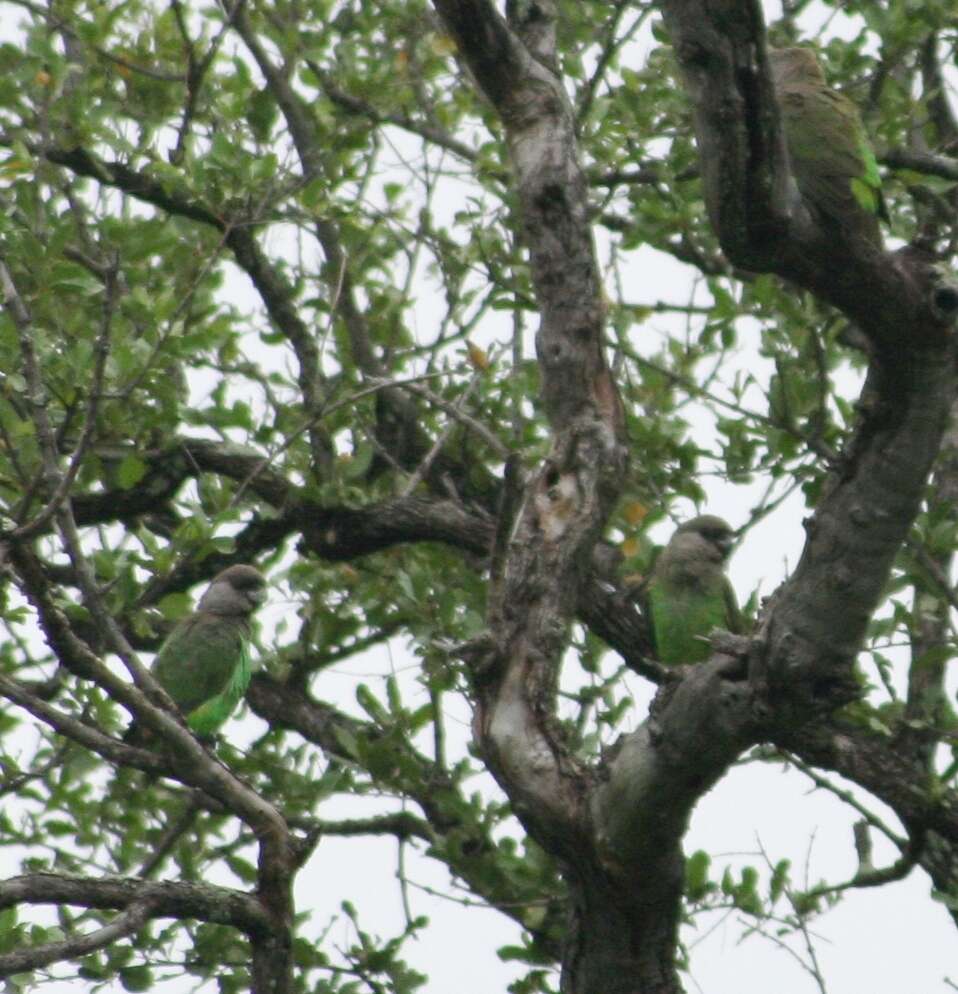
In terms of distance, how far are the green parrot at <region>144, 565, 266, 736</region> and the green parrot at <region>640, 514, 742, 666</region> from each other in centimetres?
175

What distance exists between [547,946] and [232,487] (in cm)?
200

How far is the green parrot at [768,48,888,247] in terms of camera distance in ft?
9.89

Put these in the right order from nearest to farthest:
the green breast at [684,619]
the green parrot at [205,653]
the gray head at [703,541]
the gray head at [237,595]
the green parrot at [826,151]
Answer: the green parrot at [826,151]
the green breast at [684,619]
the gray head at [703,541]
the green parrot at [205,653]
the gray head at [237,595]

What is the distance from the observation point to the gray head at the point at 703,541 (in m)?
6.11

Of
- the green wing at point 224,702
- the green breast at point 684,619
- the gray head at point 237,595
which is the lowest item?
the green breast at point 684,619

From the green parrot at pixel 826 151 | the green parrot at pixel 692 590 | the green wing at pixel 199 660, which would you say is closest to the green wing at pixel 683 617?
the green parrot at pixel 692 590

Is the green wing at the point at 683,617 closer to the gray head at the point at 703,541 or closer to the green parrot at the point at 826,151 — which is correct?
the gray head at the point at 703,541

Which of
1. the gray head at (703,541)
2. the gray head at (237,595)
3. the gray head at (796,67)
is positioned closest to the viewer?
the gray head at (796,67)

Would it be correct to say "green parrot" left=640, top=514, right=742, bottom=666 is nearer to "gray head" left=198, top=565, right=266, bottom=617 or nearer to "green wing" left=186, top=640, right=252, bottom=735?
"green wing" left=186, top=640, right=252, bottom=735

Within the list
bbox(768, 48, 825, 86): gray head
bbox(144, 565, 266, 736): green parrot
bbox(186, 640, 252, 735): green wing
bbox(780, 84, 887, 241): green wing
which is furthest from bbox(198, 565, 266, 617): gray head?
bbox(780, 84, 887, 241): green wing

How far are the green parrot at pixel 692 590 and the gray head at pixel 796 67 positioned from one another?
1.86 m

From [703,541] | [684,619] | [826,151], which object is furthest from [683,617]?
[826,151]

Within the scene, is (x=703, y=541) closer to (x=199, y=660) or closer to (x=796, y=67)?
(x=796, y=67)

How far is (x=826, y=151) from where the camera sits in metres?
3.67
